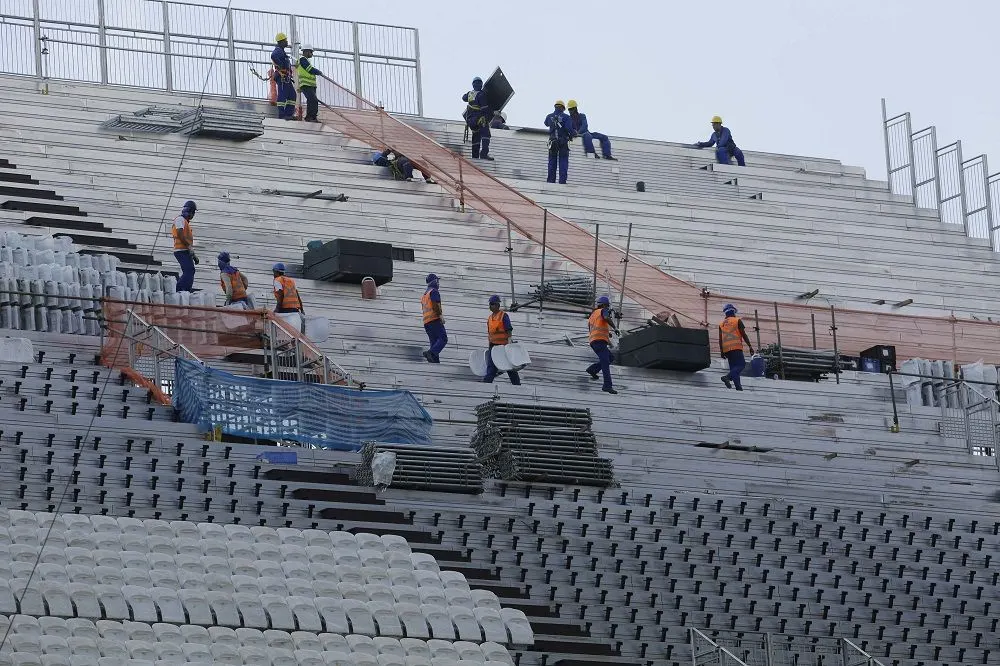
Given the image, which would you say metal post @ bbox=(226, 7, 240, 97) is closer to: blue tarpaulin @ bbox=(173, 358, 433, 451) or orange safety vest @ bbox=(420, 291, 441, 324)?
orange safety vest @ bbox=(420, 291, 441, 324)

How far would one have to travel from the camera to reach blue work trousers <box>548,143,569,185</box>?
3500 cm

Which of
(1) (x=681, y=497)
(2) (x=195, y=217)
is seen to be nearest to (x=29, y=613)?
(1) (x=681, y=497)

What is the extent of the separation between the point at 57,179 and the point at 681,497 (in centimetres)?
981

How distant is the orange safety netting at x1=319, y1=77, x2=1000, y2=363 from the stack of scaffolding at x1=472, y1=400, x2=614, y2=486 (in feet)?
17.0

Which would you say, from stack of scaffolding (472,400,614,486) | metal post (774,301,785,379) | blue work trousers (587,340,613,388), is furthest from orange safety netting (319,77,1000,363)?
stack of scaffolding (472,400,614,486)

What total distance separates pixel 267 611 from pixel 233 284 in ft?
24.4

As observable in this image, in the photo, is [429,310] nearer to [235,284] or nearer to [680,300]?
[235,284]

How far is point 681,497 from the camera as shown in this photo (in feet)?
82.6

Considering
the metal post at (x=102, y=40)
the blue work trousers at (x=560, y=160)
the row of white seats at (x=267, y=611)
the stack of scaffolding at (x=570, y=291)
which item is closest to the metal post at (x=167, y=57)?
the metal post at (x=102, y=40)

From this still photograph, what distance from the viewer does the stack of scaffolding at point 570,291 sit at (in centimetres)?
3058

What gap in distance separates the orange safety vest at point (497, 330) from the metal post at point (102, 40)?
9.78 meters

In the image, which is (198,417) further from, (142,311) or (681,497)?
(681,497)

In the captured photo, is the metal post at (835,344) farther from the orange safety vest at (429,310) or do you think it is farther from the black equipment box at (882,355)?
the orange safety vest at (429,310)

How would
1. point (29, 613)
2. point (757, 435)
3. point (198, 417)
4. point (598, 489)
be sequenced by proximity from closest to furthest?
point (29, 613), point (198, 417), point (598, 489), point (757, 435)
